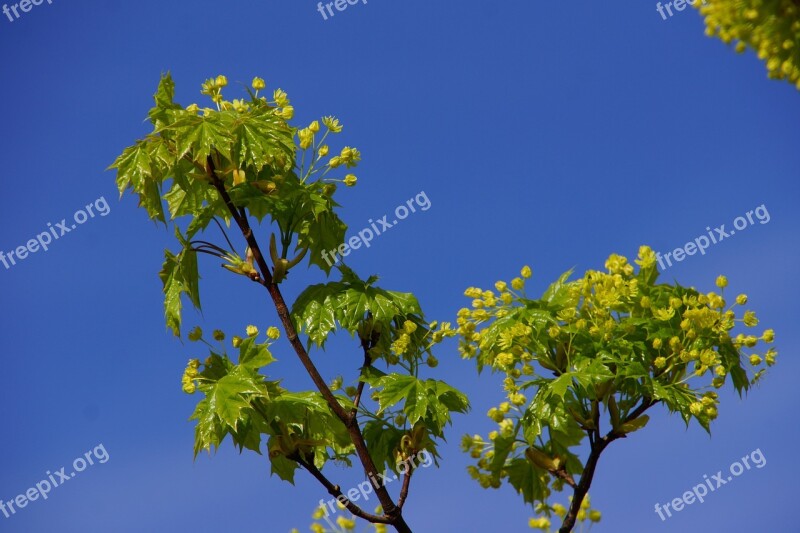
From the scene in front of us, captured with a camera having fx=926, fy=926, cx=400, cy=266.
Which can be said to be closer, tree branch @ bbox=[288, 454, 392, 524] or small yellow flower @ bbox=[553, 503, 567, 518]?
tree branch @ bbox=[288, 454, 392, 524]

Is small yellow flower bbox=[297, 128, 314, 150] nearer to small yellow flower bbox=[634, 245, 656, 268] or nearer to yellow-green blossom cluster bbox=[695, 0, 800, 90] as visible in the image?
small yellow flower bbox=[634, 245, 656, 268]

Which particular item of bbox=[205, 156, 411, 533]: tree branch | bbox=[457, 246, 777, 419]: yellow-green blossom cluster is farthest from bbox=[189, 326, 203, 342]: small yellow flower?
bbox=[457, 246, 777, 419]: yellow-green blossom cluster

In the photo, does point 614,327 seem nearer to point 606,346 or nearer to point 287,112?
point 606,346

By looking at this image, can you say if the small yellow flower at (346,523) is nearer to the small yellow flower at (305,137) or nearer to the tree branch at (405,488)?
the tree branch at (405,488)

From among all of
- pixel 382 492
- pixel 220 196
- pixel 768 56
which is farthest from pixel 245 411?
pixel 768 56

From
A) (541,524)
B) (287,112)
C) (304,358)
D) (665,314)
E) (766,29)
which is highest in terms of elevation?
(287,112)

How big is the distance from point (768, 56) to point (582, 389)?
2.45 metres

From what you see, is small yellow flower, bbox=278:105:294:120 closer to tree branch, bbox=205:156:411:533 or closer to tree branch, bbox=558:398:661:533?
tree branch, bbox=205:156:411:533

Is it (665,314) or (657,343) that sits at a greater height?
(665,314)

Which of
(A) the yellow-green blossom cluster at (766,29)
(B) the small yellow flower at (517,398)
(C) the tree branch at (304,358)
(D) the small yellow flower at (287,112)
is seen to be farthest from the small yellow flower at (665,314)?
(D) the small yellow flower at (287,112)

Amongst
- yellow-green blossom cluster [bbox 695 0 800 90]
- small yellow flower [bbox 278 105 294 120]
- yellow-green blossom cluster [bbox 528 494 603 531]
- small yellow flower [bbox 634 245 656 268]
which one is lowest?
yellow-green blossom cluster [bbox 528 494 603 531]

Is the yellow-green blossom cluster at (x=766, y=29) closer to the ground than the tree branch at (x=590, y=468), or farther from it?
farther from it

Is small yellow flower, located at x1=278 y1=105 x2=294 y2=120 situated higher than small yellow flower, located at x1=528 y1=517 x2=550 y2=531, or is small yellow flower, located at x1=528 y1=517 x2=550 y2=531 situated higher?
small yellow flower, located at x1=278 y1=105 x2=294 y2=120

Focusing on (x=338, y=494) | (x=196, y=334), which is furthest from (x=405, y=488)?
(x=196, y=334)
